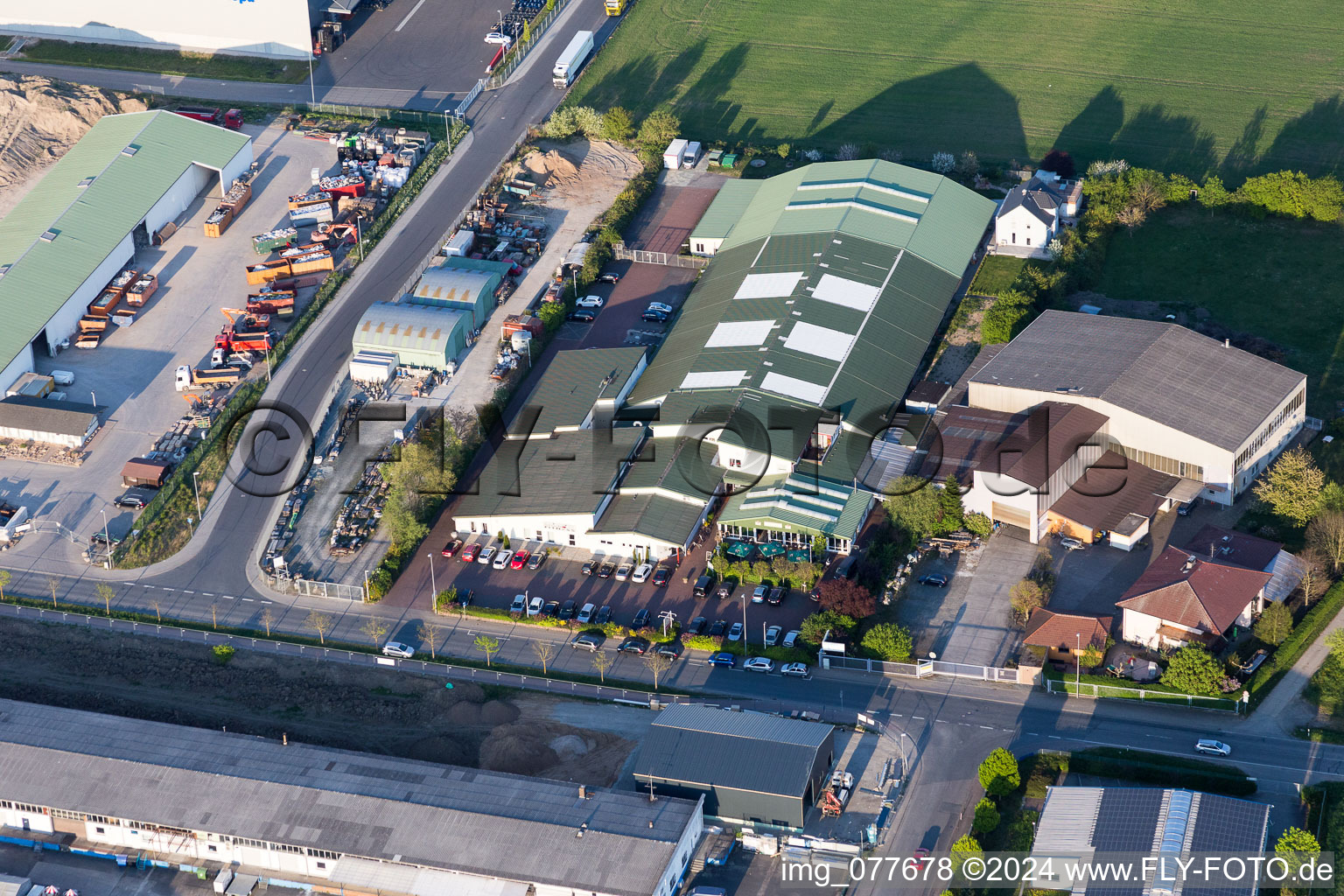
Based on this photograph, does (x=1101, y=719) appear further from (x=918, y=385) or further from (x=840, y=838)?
(x=918, y=385)

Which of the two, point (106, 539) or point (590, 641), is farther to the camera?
point (106, 539)

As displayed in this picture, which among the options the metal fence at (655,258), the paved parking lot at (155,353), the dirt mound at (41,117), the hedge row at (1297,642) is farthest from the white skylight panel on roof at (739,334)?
the dirt mound at (41,117)

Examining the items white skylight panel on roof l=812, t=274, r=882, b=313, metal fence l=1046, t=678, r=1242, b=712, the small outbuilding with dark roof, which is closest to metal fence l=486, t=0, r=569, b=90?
white skylight panel on roof l=812, t=274, r=882, b=313

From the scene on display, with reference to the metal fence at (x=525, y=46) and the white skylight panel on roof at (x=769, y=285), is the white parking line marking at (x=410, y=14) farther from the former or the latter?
the white skylight panel on roof at (x=769, y=285)

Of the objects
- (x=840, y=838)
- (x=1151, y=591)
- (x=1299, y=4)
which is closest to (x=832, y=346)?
(x=1151, y=591)

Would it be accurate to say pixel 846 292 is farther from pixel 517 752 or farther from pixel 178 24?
pixel 178 24

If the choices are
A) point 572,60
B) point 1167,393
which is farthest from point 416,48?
point 1167,393
